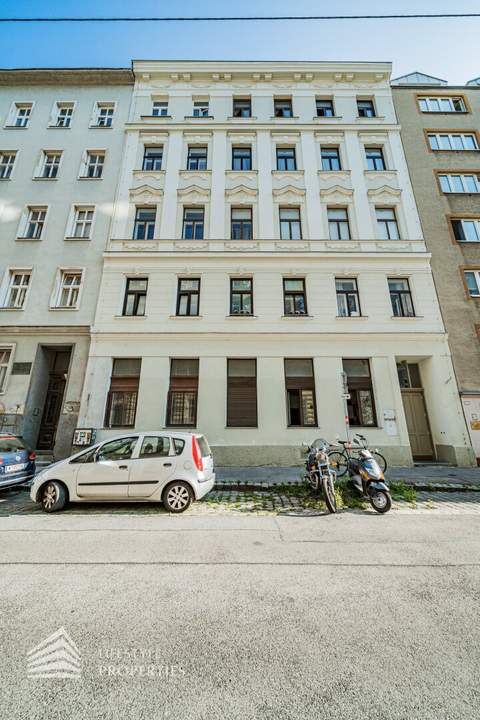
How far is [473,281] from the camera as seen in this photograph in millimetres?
12930

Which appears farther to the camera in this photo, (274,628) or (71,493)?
(71,493)

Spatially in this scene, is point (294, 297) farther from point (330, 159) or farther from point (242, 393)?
point (330, 159)

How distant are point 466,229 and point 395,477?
12326 millimetres

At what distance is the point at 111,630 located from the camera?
256 cm

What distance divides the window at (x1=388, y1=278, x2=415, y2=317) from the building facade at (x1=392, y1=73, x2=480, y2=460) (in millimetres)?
1276

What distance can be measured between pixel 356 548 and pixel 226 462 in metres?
6.66

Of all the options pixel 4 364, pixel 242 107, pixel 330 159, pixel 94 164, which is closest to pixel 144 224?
pixel 94 164

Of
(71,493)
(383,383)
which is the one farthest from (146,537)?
(383,383)

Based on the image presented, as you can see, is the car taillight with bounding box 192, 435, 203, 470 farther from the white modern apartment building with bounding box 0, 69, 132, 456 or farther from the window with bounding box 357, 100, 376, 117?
the window with bounding box 357, 100, 376, 117

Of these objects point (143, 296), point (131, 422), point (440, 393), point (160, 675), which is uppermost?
point (143, 296)

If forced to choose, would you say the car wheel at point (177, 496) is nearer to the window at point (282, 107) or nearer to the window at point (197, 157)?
the window at point (197, 157)

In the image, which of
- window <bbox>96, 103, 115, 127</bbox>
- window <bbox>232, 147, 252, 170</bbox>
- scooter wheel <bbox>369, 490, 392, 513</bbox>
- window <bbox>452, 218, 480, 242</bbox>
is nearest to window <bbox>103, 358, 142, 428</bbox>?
scooter wheel <bbox>369, 490, 392, 513</bbox>

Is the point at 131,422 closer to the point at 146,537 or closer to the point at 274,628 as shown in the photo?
the point at 146,537

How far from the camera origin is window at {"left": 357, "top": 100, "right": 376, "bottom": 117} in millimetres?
16312
